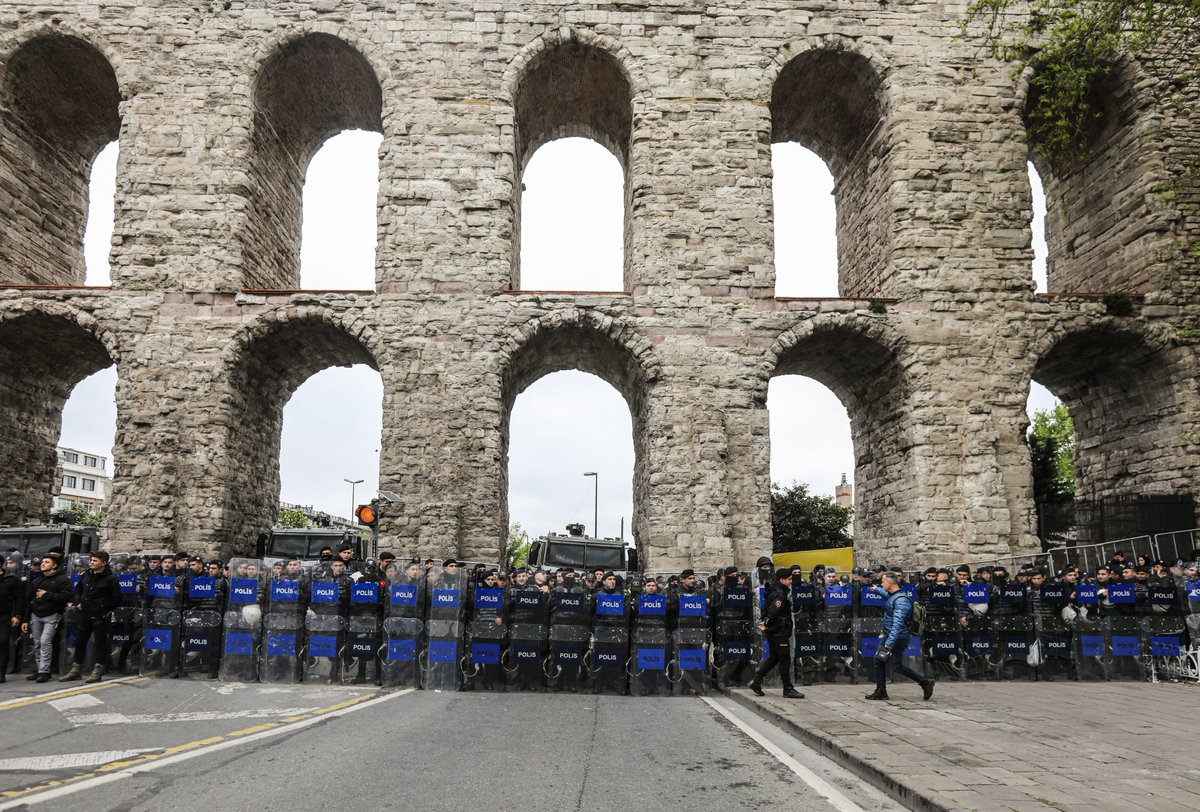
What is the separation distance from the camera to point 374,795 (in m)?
4.96

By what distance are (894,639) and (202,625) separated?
27.7 ft

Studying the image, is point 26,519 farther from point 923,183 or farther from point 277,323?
point 923,183

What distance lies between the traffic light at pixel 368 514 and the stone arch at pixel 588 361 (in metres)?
2.51

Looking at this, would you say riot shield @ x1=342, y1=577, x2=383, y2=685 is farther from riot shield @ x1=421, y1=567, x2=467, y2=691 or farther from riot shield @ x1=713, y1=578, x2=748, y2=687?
riot shield @ x1=713, y1=578, x2=748, y2=687

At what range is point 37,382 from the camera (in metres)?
19.4

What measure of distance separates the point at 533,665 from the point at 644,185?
35.7 feet

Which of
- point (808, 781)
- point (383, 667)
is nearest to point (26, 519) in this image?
point (383, 667)

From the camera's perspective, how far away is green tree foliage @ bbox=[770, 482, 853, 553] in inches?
1715

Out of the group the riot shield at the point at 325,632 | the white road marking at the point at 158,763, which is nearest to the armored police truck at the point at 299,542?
the riot shield at the point at 325,632

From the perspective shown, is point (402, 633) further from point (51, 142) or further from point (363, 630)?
point (51, 142)

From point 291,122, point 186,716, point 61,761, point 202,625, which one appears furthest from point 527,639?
point 291,122

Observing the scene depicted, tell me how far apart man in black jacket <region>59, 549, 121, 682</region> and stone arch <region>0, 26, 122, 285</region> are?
10811 millimetres

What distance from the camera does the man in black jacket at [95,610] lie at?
33.5 feet

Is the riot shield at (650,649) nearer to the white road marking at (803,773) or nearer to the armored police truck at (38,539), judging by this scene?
the white road marking at (803,773)
